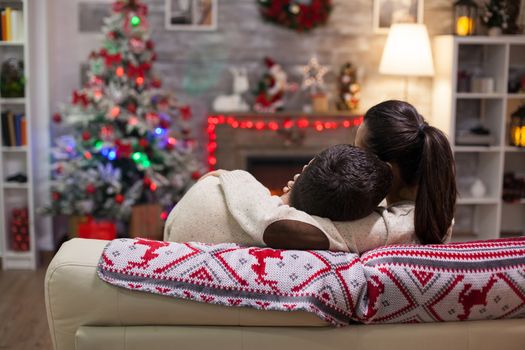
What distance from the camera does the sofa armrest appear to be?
1549 millimetres

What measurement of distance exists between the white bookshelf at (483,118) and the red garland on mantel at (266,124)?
→ 27.6 inches

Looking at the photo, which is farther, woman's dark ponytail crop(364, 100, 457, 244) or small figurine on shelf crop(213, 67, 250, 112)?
small figurine on shelf crop(213, 67, 250, 112)

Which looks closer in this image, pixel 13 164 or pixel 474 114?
pixel 13 164

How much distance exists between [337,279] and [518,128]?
Answer: 4216 mm

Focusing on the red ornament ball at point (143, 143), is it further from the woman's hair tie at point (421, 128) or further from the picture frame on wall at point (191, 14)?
the woman's hair tie at point (421, 128)

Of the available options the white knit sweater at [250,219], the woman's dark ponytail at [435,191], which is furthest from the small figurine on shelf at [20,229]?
the woman's dark ponytail at [435,191]

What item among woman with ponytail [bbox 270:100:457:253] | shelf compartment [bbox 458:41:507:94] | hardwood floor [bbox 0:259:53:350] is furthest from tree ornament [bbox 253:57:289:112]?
woman with ponytail [bbox 270:100:457:253]

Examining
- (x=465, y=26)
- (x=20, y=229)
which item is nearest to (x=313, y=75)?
(x=465, y=26)

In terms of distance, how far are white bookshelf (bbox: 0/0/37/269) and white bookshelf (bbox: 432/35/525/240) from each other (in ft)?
9.59

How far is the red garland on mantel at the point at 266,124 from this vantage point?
537cm

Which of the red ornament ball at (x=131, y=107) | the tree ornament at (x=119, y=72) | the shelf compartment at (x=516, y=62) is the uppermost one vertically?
the shelf compartment at (x=516, y=62)

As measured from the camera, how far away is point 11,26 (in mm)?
4828

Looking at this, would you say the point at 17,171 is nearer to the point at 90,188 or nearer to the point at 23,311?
the point at 90,188

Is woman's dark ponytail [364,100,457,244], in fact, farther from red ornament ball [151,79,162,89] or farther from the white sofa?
red ornament ball [151,79,162,89]
